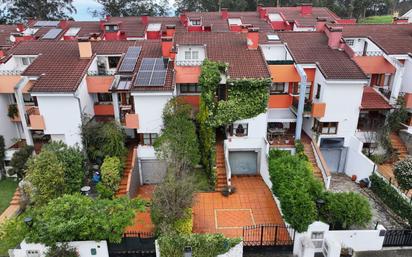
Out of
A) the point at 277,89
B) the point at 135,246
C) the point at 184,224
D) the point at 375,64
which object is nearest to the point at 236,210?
the point at 184,224

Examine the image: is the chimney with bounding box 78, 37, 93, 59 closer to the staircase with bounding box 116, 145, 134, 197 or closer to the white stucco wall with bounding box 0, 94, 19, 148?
the white stucco wall with bounding box 0, 94, 19, 148

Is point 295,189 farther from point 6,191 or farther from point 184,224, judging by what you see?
point 6,191

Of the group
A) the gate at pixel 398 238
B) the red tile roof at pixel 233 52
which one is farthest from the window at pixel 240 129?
the gate at pixel 398 238

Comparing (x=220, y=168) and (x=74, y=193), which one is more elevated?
(x=74, y=193)

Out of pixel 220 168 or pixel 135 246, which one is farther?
pixel 220 168

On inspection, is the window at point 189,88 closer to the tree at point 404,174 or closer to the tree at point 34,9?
the tree at point 404,174
